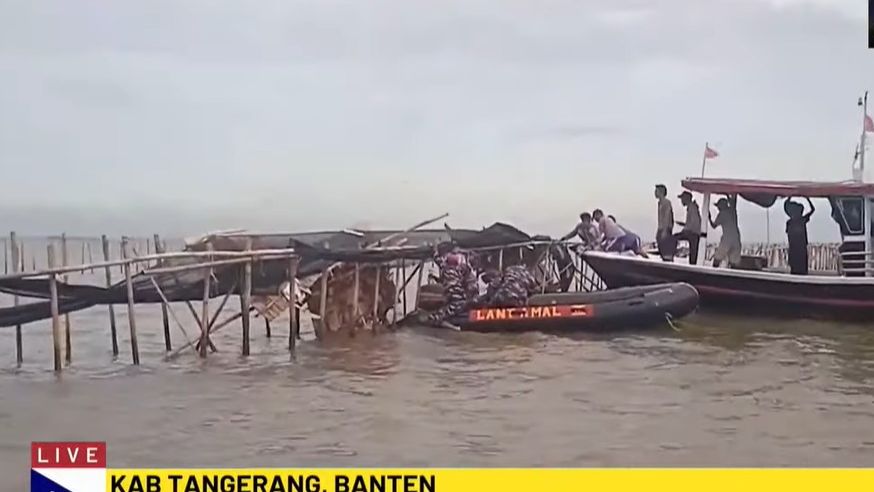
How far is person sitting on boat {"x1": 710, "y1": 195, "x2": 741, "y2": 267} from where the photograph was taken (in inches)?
252

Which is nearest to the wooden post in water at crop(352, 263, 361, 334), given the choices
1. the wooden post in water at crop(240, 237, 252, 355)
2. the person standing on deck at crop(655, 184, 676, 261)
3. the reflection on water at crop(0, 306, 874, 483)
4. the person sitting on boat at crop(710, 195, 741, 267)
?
the reflection on water at crop(0, 306, 874, 483)

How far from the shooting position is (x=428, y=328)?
286 inches

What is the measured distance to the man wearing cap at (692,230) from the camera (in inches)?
219

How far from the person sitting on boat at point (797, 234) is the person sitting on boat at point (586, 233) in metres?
A: 0.99

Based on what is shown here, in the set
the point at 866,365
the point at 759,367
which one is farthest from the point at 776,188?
the point at 866,365

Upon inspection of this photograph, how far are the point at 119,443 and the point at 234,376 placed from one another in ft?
5.62

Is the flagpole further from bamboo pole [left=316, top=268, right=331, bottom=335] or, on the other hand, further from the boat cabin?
bamboo pole [left=316, top=268, right=331, bottom=335]

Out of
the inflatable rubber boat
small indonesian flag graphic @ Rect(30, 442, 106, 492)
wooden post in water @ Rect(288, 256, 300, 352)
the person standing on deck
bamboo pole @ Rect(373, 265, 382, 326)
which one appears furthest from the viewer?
bamboo pole @ Rect(373, 265, 382, 326)

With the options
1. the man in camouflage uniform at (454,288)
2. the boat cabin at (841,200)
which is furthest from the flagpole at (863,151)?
the man in camouflage uniform at (454,288)

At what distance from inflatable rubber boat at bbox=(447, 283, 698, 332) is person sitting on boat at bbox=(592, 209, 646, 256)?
0.39 metres

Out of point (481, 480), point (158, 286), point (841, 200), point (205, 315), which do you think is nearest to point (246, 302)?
point (205, 315)

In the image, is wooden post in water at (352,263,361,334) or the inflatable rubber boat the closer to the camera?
the inflatable rubber boat

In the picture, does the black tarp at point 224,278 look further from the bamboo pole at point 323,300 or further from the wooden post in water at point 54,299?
the bamboo pole at point 323,300

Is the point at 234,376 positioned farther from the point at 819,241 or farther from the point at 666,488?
the point at 819,241
